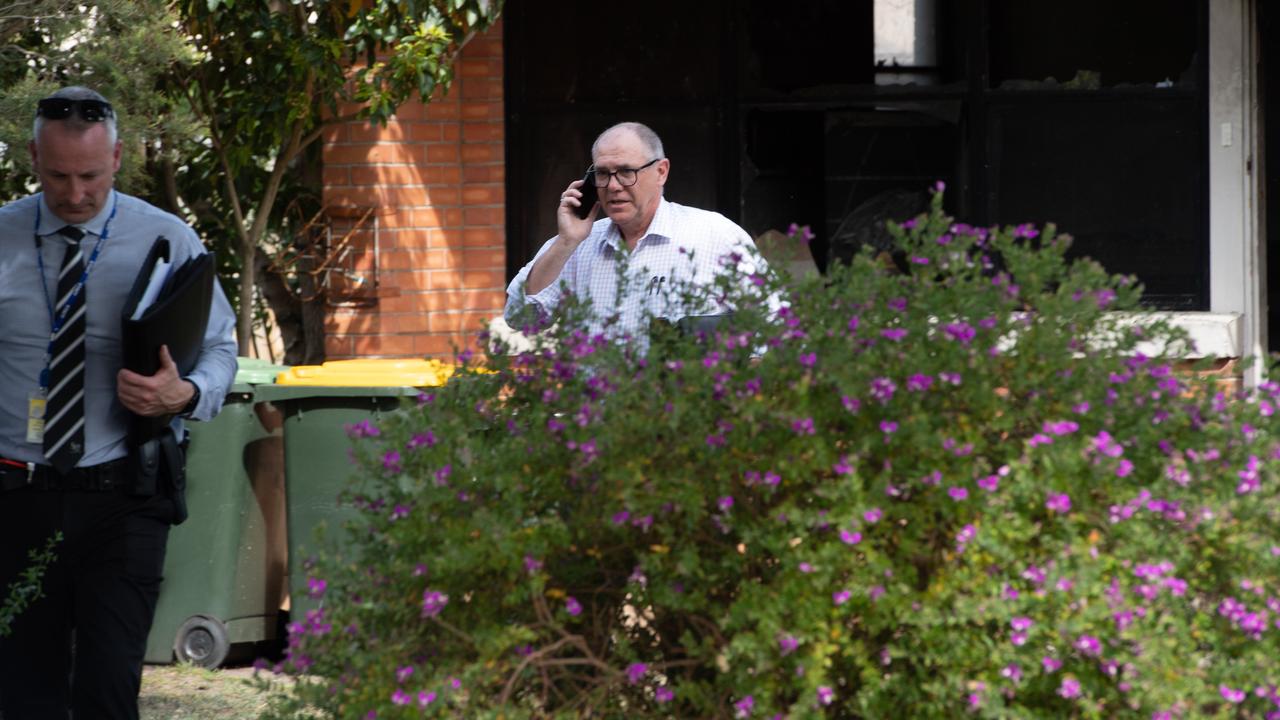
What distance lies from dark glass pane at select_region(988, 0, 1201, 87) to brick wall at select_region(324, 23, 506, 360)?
2.54 meters

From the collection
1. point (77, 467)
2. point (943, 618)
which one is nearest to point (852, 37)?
point (77, 467)

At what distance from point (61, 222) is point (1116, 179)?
5867 millimetres

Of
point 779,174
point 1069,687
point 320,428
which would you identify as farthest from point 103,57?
point 1069,687

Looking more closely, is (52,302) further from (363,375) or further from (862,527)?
(363,375)

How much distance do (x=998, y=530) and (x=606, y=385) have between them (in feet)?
2.51

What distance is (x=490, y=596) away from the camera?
3139mm

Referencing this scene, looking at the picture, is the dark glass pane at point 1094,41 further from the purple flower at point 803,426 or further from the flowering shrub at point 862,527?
the purple flower at point 803,426

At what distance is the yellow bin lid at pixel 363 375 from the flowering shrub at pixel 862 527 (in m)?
2.97

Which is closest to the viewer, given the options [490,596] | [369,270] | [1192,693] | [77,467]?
[1192,693]

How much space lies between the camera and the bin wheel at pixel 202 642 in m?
6.52

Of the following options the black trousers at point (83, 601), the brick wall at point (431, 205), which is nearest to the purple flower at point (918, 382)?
the black trousers at point (83, 601)

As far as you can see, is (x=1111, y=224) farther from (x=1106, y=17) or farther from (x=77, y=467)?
(x=77, y=467)

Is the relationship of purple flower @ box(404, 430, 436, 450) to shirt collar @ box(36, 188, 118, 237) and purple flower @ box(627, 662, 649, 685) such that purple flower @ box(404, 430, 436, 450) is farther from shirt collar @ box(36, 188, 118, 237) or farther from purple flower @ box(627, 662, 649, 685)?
shirt collar @ box(36, 188, 118, 237)

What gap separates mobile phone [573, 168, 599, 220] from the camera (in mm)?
4918
